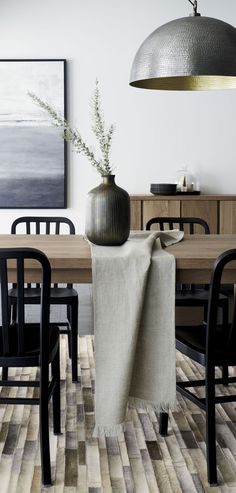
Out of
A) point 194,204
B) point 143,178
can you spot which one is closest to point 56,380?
point 194,204

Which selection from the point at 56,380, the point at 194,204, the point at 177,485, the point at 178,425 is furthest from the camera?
the point at 194,204

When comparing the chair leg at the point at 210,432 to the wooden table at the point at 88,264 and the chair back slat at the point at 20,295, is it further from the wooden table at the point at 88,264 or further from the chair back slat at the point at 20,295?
the chair back slat at the point at 20,295

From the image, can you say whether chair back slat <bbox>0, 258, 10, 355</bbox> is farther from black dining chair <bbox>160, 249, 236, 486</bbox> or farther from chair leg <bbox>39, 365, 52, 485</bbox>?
black dining chair <bbox>160, 249, 236, 486</bbox>

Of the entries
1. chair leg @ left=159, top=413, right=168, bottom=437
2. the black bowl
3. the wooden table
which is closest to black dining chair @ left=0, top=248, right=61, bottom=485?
the wooden table

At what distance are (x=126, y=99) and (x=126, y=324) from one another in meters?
3.69

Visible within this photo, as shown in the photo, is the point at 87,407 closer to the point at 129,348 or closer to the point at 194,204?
the point at 129,348

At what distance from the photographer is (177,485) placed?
2188 millimetres

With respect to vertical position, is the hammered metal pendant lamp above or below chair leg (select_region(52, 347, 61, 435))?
above

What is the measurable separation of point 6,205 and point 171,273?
3.58 metres

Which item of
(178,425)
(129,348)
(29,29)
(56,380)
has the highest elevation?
(29,29)

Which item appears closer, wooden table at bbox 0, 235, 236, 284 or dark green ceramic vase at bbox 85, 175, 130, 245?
wooden table at bbox 0, 235, 236, 284

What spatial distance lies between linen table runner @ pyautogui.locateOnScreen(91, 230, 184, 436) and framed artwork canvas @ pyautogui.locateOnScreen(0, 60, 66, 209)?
3.41m

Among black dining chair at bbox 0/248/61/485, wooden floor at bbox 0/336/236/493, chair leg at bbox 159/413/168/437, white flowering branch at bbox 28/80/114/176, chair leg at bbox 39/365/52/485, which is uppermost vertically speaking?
white flowering branch at bbox 28/80/114/176

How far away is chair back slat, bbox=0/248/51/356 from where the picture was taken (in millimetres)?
2104
